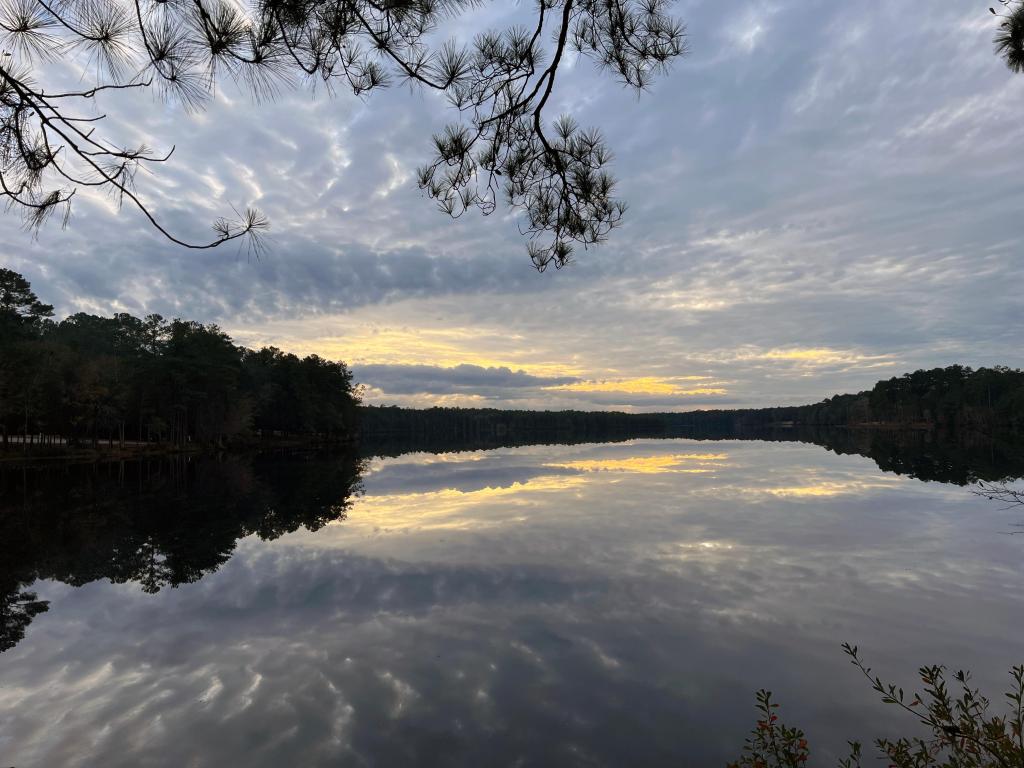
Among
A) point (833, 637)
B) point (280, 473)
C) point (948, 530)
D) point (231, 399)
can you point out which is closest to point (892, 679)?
point (833, 637)

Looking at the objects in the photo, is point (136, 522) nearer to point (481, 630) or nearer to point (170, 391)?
point (481, 630)

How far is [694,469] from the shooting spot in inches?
1400

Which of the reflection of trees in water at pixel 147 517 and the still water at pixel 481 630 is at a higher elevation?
the still water at pixel 481 630

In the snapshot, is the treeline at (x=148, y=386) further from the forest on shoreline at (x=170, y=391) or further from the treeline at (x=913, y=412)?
the treeline at (x=913, y=412)

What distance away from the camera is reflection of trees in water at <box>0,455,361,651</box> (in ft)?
39.3

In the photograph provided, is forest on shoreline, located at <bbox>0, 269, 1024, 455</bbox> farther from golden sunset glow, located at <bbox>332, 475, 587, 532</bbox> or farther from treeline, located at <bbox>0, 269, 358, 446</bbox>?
golden sunset glow, located at <bbox>332, 475, 587, 532</bbox>

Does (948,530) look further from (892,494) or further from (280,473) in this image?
(280,473)

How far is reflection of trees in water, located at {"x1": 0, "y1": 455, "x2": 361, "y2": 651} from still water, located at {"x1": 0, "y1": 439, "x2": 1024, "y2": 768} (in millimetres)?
149

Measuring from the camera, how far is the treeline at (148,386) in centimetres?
4741

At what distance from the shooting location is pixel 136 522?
18375 millimetres

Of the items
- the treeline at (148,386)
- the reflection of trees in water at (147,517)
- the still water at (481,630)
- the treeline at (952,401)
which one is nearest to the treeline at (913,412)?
the treeline at (952,401)

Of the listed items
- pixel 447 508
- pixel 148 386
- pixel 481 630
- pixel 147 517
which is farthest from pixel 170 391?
pixel 481 630

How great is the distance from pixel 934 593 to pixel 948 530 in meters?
7.07

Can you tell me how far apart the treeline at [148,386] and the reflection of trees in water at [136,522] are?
16.8m
